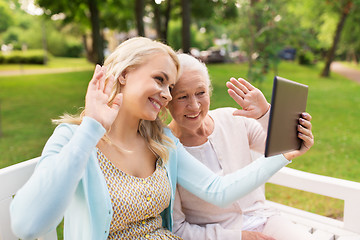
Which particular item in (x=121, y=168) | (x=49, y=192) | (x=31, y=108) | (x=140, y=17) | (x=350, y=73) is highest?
(x=140, y=17)

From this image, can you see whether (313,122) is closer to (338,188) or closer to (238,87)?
(338,188)

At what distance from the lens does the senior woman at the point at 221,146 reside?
89.0 inches

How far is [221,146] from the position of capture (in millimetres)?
2508

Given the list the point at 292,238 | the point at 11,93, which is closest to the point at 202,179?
the point at 292,238

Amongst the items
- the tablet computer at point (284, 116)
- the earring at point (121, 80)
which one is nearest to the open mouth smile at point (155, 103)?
the earring at point (121, 80)

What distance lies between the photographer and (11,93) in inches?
611

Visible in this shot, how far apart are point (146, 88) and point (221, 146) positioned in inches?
33.2

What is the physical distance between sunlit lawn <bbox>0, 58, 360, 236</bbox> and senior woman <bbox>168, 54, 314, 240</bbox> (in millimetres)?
329

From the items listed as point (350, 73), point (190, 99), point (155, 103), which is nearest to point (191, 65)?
point (190, 99)

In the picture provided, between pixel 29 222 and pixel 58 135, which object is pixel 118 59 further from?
pixel 29 222

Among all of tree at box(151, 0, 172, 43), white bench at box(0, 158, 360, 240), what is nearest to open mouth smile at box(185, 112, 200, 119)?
white bench at box(0, 158, 360, 240)

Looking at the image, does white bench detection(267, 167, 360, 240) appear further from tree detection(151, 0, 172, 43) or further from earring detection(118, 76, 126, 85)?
tree detection(151, 0, 172, 43)

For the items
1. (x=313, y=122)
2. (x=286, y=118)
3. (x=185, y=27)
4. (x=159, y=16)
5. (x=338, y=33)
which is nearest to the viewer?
(x=286, y=118)

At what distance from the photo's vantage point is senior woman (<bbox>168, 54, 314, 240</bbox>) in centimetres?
226
